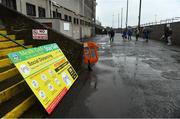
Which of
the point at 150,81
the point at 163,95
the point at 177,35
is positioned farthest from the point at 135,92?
the point at 177,35

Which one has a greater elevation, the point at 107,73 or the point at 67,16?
the point at 67,16

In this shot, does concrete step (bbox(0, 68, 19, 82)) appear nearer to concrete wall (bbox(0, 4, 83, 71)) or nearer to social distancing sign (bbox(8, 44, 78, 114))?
social distancing sign (bbox(8, 44, 78, 114))

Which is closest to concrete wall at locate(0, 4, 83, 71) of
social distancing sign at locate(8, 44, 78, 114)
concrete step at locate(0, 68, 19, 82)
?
social distancing sign at locate(8, 44, 78, 114)

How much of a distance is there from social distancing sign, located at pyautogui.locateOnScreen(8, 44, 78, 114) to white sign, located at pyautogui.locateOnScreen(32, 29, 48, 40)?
1.78 m

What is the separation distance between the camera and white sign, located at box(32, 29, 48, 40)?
687 cm

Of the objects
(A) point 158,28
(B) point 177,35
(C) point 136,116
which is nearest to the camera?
(C) point 136,116

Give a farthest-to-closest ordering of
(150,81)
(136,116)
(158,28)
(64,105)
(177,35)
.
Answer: (158,28)
(177,35)
(150,81)
(64,105)
(136,116)

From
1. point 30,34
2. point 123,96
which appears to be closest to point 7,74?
point 30,34

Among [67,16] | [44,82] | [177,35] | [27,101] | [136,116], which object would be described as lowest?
[136,116]

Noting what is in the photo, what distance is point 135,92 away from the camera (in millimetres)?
5168

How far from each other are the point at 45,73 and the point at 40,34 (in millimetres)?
3199

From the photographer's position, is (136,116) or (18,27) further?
(18,27)

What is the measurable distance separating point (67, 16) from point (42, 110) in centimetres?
2347

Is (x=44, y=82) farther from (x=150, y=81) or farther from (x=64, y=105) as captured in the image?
(x=150, y=81)
